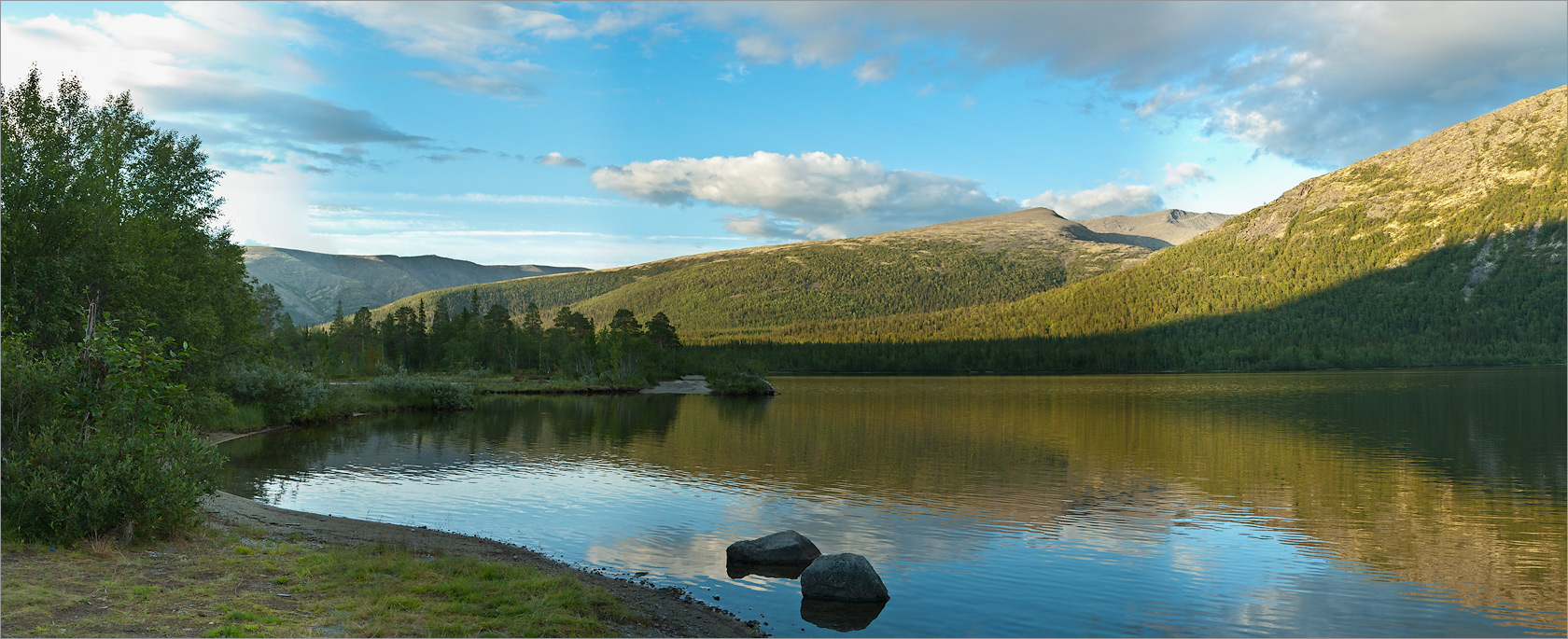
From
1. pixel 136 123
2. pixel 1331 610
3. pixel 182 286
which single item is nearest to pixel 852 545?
pixel 1331 610

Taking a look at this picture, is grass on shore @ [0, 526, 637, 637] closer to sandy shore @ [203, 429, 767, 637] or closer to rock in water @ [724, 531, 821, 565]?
sandy shore @ [203, 429, 767, 637]

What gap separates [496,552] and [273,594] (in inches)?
300

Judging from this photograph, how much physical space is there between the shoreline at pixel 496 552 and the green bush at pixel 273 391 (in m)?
38.0

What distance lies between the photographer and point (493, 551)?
2170 centimetres

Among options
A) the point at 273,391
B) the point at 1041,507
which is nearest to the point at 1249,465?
the point at 1041,507

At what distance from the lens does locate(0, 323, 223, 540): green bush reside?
53.5 feet

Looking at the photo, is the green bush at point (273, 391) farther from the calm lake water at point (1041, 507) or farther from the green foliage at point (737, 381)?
the green foliage at point (737, 381)

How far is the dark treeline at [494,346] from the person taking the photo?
135 metres

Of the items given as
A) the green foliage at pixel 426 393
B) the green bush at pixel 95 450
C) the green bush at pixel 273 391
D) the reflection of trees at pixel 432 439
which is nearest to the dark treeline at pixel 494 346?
the green foliage at pixel 426 393

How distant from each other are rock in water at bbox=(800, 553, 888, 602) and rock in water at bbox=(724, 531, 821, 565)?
8.30 feet

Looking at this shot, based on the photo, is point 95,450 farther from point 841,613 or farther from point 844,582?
point 844,582

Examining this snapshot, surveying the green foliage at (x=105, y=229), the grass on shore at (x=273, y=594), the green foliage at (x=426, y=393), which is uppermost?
the green foliage at (x=105, y=229)

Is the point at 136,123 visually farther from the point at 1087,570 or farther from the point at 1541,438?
the point at 1541,438

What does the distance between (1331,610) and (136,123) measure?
56203mm
